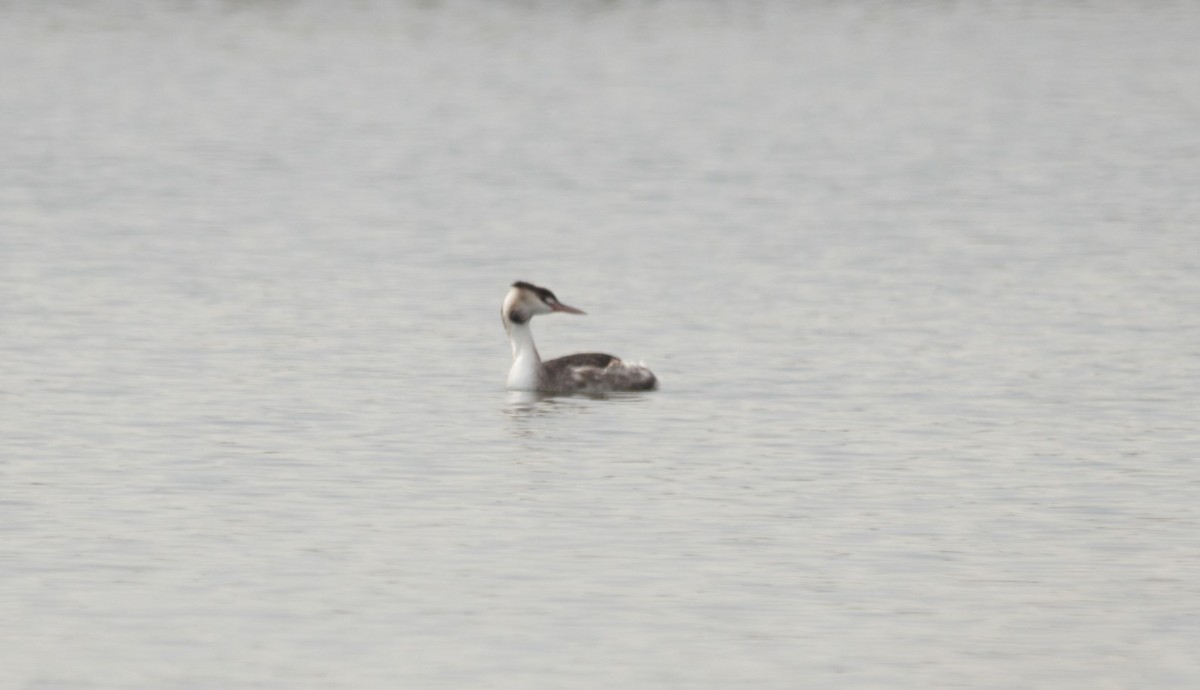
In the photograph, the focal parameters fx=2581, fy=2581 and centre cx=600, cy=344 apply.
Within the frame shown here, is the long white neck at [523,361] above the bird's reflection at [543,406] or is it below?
above

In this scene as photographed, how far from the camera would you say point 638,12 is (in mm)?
88375

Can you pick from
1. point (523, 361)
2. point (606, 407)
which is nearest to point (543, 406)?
point (606, 407)

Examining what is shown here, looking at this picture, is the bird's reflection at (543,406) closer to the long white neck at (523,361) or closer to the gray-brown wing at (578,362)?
the long white neck at (523,361)

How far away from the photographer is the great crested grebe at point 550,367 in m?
21.1

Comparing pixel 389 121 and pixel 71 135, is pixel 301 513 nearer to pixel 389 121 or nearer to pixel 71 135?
pixel 71 135

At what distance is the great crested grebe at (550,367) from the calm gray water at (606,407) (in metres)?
0.33

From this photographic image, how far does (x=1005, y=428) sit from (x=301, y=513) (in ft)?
19.6

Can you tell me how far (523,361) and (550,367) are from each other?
12.0 inches

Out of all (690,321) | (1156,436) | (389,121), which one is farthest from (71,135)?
(1156,436)

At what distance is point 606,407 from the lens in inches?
811

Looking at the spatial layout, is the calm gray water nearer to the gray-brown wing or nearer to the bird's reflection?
the bird's reflection

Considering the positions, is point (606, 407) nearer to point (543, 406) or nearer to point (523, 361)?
point (543, 406)

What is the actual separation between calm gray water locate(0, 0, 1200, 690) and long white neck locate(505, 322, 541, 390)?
0.24 m

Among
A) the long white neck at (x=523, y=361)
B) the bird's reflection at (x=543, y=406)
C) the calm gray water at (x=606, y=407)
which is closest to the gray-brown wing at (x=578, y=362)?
the long white neck at (x=523, y=361)
